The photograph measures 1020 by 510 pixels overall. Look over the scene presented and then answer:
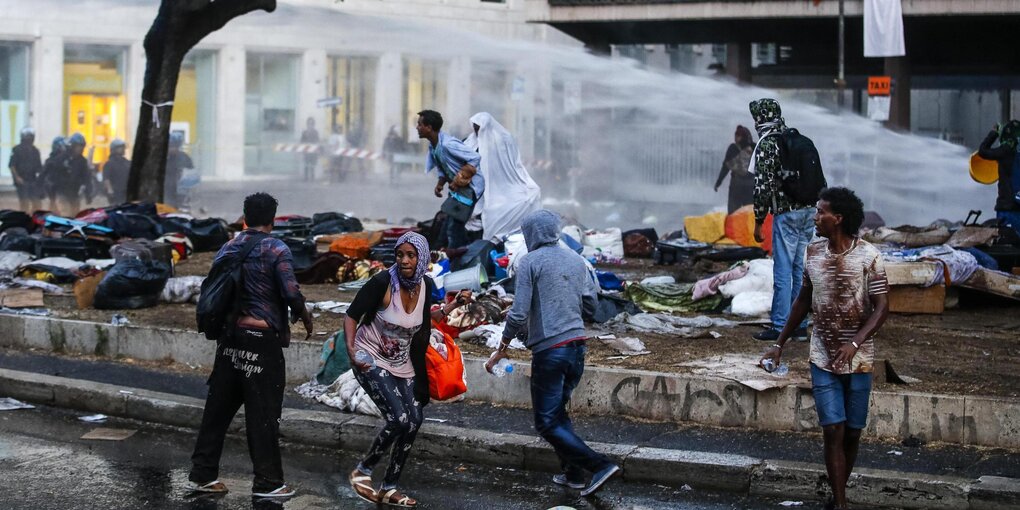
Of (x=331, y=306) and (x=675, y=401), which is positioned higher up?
(x=331, y=306)

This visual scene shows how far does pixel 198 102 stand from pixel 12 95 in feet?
17.2

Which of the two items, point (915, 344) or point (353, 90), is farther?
point (353, 90)

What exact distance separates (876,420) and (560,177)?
21.8m

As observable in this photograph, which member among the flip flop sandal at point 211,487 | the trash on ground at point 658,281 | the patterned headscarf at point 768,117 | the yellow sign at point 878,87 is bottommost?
the flip flop sandal at point 211,487

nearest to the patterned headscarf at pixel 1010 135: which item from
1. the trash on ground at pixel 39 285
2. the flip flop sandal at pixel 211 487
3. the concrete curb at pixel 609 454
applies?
the concrete curb at pixel 609 454

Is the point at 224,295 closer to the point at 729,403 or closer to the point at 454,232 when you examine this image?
the point at 729,403

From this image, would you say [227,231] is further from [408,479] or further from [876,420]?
[876,420]

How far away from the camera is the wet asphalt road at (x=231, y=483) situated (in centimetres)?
659

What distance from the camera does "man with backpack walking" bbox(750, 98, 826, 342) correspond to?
8875mm

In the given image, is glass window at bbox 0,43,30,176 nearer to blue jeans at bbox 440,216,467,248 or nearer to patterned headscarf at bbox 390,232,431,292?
blue jeans at bbox 440,216,467,248

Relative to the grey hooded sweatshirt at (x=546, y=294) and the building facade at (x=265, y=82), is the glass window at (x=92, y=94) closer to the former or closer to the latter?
the building facade at (x=265, y=82)

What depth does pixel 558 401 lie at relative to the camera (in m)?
6.55

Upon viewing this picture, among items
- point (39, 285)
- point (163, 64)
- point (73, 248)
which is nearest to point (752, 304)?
point (39, 285)

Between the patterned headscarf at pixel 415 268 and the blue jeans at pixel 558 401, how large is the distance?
28.1 inches
